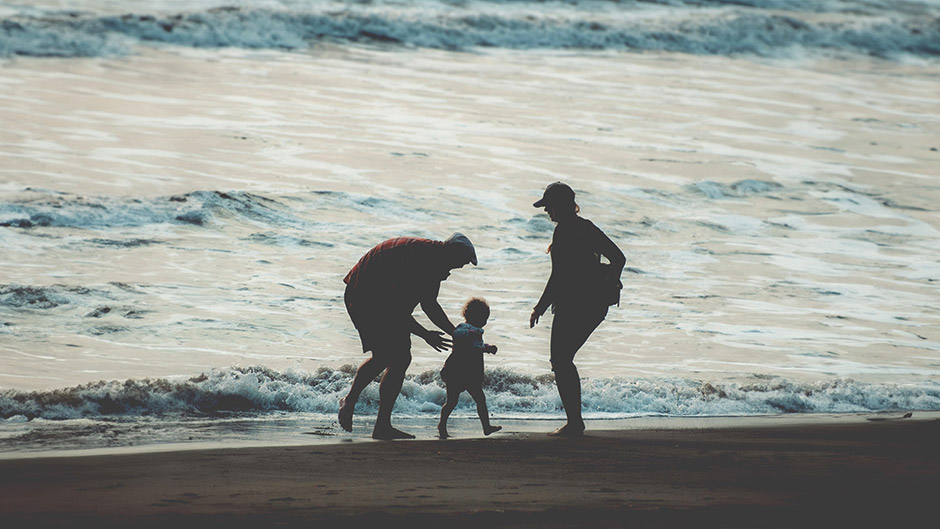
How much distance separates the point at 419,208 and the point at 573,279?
8938mm

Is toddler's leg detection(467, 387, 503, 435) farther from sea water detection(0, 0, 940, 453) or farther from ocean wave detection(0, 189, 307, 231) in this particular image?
ocean wave detection(0, 189, 307, 231)

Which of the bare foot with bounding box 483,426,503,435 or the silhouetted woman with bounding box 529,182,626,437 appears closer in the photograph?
the silhouetted woman with bounding box 529,182,626,437

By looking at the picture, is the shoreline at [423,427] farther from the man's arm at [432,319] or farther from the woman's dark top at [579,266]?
the woman's dark top at [579,266]

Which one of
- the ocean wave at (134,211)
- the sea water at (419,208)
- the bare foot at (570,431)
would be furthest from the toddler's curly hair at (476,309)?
the ocean wave at (134,211)

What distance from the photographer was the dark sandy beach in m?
4.36

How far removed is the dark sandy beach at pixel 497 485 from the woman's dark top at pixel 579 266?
3.00 ft

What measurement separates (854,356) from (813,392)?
133 cm

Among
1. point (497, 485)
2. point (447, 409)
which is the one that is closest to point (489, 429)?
point (447, 409)

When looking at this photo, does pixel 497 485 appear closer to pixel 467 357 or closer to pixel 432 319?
pixel 432 319

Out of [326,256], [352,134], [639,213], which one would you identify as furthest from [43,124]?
[639,213]

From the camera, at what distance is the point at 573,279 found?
722 centimetres

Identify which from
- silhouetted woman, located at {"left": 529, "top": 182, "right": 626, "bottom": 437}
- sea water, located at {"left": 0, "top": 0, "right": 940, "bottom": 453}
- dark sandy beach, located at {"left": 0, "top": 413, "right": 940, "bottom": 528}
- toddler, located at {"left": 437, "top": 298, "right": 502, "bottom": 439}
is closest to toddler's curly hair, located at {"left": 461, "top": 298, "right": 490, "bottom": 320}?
toddler, located at {"left": 437, "top": 298, "right": 502, "bottom": 439}

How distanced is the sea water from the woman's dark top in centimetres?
191

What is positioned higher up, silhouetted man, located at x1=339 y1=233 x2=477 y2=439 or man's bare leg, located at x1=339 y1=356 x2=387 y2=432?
silhouetted man, located at x1=339 y1=233 x2=477 y2=439
